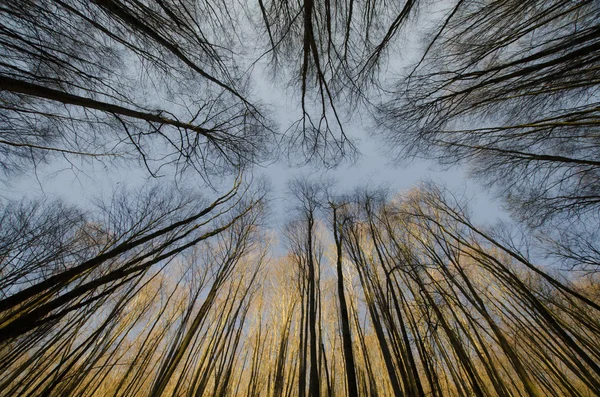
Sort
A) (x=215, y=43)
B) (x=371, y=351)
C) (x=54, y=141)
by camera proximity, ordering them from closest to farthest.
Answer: (x=215, y=43)
(x=54, y=141)
(x=371, y=351)

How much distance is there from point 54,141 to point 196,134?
2.33 m

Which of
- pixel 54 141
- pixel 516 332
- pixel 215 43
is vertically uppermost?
pixel 215 43

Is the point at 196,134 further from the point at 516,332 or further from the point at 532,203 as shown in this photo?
the point at 532,203

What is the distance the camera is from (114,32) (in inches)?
98.0

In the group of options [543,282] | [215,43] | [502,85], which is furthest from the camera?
[543,282]

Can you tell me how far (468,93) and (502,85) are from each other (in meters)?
0.45

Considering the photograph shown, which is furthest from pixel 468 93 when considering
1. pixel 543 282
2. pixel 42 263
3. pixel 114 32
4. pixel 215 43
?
pixel 42 263

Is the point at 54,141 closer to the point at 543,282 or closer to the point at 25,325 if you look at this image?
the point at 25,325

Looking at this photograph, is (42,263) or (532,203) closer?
(42,263)

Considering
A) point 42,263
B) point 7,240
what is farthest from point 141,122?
point 7,240

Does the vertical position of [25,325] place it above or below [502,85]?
below

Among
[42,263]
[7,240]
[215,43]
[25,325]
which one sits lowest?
[25,325]

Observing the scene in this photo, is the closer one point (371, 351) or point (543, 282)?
point (543, 282)

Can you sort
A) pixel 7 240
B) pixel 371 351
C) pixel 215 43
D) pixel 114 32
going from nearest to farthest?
pixel 114 32 < pixel 215 43 < pixel 7 240 < pixel 371 351
